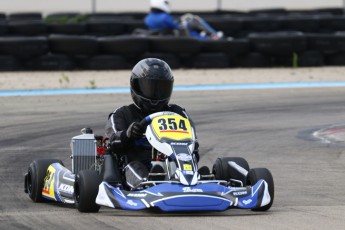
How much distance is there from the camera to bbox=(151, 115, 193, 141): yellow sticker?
23.9 feet

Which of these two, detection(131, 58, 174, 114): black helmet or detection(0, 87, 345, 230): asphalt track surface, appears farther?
detection(131, 58, 174, 114): black helmet

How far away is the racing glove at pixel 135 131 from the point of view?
7438 mm

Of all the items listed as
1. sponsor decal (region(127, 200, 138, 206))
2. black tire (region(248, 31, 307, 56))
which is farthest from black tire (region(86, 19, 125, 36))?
sponsor decal (region(127, 200, 138, 206))

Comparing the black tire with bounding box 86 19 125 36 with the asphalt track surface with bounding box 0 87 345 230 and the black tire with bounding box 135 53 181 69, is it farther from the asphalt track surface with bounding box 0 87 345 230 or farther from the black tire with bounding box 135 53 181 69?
the asphalt track surface with bounding box 0 87 345 230

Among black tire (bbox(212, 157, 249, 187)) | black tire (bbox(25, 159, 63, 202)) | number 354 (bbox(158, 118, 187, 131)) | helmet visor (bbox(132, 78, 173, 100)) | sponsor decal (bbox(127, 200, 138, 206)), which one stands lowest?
black tire (bbox(25, 159, 63, 202))

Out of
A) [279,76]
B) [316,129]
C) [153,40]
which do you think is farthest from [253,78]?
[316,129]

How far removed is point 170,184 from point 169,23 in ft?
46.3

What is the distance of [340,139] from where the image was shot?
38.6 feet

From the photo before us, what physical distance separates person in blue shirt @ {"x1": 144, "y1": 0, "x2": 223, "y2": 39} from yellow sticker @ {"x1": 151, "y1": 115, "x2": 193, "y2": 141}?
13274 mm

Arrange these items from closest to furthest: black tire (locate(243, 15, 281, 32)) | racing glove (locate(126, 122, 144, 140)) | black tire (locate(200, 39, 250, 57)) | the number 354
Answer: the number 354 → racing glove (locate(126, 122, 144, 140)) → black tire (locate(200, 39, 250, 57)) → black tire (locate(243, 15, 281, 32))

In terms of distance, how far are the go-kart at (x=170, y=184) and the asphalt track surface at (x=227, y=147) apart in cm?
9

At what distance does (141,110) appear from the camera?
7.95 metres

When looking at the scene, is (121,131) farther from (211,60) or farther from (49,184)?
(211,60)

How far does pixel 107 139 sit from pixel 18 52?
10414 millimetres
